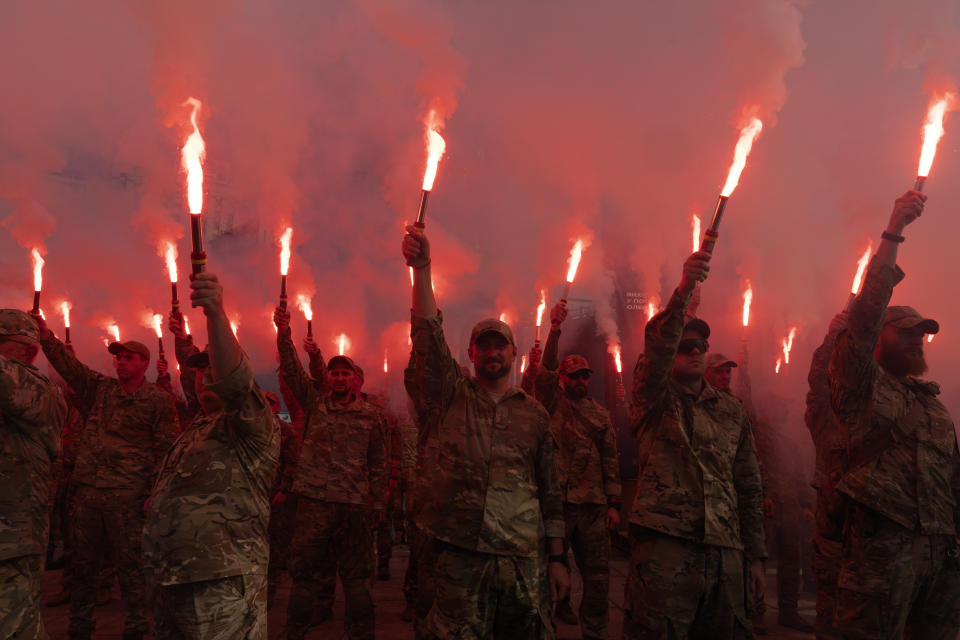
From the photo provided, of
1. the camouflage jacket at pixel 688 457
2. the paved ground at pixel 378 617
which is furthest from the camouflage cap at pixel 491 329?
the paved ground at pixel 378 617

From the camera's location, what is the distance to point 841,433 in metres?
3.89

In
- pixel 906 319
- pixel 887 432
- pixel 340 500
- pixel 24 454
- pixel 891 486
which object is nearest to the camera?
pixel 24 454

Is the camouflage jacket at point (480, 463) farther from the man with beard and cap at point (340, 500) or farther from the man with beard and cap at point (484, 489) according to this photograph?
the man with beard and cap at point (340, 500)

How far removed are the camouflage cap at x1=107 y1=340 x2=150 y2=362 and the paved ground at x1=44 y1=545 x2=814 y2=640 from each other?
274cm

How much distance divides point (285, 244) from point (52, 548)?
→ 725 centimetres

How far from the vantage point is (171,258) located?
6023 millimetres

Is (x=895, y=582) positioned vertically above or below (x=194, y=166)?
below

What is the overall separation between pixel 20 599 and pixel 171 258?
363cm

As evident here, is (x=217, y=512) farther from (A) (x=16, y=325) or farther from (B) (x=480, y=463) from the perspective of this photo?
(A) (x=16, y=325)

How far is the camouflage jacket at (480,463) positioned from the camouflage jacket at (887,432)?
192cm

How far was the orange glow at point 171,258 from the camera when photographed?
226 inches

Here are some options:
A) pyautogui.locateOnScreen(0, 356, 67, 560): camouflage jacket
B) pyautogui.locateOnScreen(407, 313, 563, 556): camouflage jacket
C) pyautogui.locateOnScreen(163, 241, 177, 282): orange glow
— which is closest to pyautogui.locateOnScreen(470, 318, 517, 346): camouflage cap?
pyautogui.locateOnScreen(407, 313, 563, 556): camouflage jacket

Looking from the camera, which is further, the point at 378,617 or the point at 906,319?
the point at 378,617

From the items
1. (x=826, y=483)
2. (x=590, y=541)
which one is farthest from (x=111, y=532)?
(x=826, y=483)
